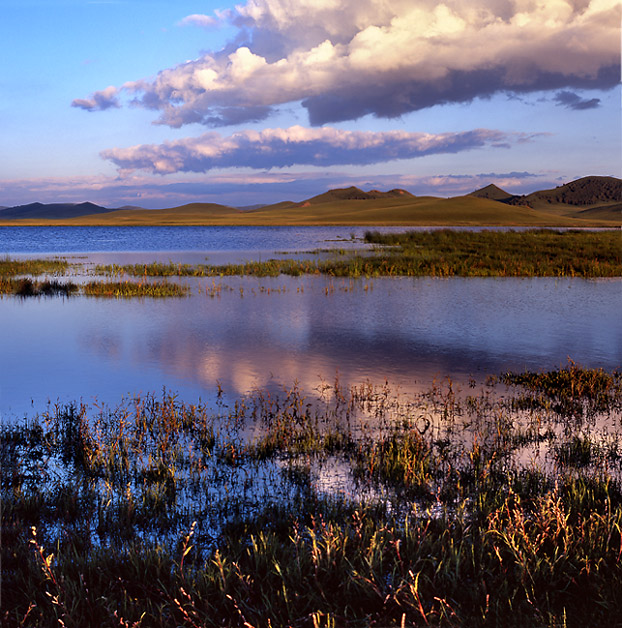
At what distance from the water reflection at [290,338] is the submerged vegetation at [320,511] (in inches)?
80.1

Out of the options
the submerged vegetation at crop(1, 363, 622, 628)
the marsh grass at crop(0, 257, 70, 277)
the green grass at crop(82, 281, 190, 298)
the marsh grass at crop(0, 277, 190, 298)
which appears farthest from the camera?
the marsh grass at crop(0, 257, 70, 277)

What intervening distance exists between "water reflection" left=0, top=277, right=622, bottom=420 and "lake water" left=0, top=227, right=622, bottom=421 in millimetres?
52

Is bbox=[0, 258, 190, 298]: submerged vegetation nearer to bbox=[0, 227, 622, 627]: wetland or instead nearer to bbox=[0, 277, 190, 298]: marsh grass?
bbox=[0, 277, 190, 298]: marsh grass

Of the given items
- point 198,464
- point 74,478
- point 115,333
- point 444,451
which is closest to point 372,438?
point 444,451

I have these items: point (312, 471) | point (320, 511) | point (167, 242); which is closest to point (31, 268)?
point (312, 471)

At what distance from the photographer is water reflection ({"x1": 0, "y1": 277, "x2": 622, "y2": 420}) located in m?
13.5

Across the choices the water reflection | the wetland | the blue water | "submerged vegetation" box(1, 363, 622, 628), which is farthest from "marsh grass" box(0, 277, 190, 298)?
the blue water

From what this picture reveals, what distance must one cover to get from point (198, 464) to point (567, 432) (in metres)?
6.05

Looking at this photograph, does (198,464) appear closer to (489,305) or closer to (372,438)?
(372,438)

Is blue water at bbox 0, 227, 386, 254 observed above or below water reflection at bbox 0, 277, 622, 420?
above

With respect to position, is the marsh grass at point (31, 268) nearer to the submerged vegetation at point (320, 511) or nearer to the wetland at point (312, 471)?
the wetland at point (312, 471)

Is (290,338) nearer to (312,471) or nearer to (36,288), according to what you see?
(312,471)

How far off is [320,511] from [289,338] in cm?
1212

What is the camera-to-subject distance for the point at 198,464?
320 inches
